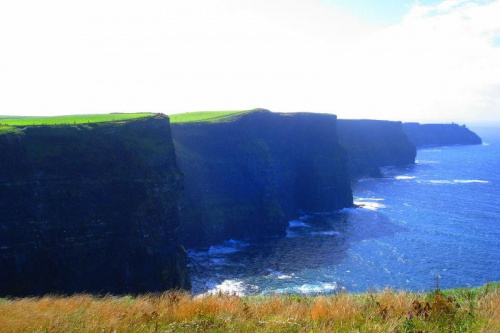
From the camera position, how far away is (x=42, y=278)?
38.8m

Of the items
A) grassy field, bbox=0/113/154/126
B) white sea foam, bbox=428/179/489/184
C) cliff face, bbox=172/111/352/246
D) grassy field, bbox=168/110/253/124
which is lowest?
white sea foam, bbox=428/179/489/184

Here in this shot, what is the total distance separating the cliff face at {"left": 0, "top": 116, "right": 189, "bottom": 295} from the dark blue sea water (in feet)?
29.8

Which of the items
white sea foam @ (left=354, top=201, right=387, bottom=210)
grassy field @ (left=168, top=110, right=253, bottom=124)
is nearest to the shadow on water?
white sea foam @ (left=354, top=201, right=387, bottom=210)

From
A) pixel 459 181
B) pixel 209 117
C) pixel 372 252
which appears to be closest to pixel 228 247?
pixel 372 252

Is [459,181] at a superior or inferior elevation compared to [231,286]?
superior

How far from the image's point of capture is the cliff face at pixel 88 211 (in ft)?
125

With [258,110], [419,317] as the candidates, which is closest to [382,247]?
[258,110]

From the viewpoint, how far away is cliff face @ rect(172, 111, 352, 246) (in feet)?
241

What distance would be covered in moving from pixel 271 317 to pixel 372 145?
171 meters

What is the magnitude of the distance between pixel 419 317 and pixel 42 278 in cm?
3878

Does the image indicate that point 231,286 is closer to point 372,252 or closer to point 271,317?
point 372,252

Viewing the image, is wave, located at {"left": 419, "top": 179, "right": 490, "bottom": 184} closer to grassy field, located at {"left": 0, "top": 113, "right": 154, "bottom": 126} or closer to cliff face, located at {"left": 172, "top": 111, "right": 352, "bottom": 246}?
cliff face, located at {"left": 172, "top": 111, "right": 352, "bottom": 246}

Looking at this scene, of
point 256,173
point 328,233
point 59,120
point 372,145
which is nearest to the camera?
point 59,120

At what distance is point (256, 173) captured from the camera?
83.4 meters
